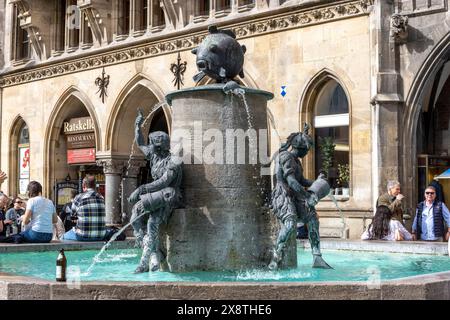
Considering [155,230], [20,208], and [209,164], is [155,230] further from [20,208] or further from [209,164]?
[20,208]

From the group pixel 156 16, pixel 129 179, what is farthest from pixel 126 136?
pixel 156 16

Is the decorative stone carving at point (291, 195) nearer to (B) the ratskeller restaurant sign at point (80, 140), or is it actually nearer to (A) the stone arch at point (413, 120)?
(A) the stone arch at point (413, 120)

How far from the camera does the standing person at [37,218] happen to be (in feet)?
41.4

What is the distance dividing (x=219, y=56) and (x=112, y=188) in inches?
669

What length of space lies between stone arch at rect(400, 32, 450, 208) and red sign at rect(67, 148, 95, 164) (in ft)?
40.7

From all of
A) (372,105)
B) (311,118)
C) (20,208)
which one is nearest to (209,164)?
(20,208)

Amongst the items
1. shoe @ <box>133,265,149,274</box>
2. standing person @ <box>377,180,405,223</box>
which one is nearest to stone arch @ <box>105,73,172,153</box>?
standing person @ <box>377,180,405,223</box>

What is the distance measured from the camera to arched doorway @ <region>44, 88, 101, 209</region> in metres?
27.7

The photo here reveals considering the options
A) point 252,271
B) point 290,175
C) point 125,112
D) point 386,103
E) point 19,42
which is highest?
point 19,42

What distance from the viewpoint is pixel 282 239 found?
9375mm

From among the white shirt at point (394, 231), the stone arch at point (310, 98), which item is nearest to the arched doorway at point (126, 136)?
the stone arch at point (310, 98)

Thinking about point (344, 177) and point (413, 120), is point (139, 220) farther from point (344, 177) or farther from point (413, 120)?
point (344, 177)

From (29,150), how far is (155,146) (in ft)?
70.8

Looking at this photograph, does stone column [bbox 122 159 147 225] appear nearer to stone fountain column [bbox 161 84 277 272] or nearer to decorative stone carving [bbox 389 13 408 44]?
decorative stone carving [bbox 389 13 408 44]
